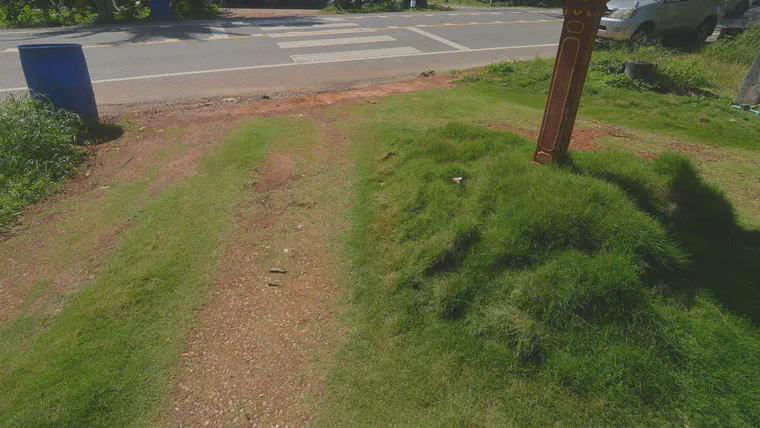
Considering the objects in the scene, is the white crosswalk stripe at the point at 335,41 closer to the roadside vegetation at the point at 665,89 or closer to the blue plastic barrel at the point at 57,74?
the roadside vegetation at the point at 665,89

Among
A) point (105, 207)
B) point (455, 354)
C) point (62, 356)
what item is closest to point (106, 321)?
point (62, 356)

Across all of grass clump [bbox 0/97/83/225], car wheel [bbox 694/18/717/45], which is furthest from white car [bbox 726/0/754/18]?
grass clump [bbox 0/97/83/225]

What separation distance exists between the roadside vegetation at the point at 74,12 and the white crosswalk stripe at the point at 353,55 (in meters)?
10.5

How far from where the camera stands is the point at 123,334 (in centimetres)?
289

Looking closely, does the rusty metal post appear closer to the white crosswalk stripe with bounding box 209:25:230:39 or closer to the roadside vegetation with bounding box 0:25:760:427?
the roadside vegetation with bounding box 0:25:760:427

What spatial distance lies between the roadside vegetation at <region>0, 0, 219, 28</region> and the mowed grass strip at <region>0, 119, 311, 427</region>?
17.4 metres

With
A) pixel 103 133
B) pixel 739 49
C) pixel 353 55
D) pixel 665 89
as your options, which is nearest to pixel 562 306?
pixel 103 133

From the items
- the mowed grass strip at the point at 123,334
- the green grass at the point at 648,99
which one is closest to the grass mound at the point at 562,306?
the mowed grass strip at the point at 123,334

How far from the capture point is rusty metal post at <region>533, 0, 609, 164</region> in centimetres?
328

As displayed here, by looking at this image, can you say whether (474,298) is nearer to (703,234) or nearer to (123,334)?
(703,234)

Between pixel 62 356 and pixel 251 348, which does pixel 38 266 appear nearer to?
pixel 62 356

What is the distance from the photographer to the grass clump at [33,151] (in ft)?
15.4

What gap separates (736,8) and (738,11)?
1.21 ft

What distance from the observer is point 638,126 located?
6223 mm
